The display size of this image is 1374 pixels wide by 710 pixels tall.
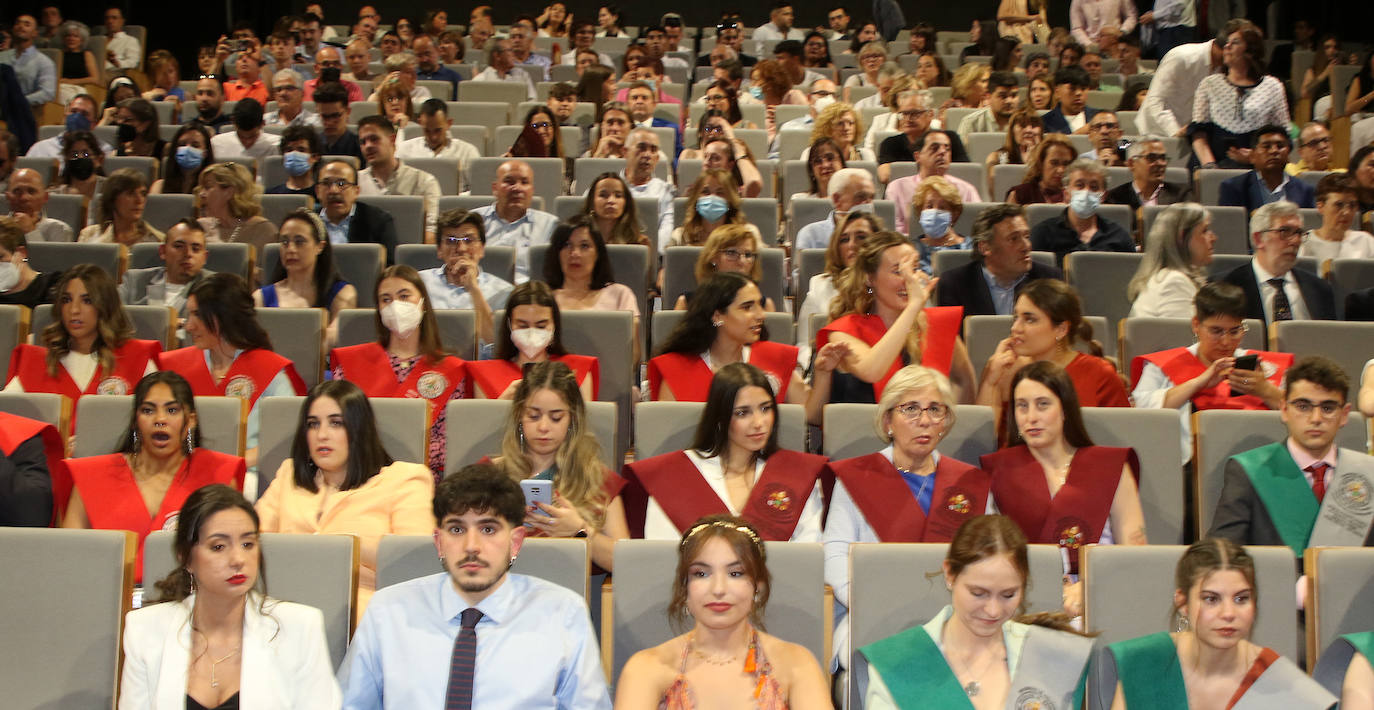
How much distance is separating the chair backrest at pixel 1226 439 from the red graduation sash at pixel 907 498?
2.19 feet

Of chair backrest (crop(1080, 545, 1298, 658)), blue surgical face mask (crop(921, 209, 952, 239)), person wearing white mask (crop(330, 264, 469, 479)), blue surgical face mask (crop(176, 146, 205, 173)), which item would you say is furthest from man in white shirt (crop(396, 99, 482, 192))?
chair backrest (crop(1080, 545, 1298, 658))

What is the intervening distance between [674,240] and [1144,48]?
629 cm

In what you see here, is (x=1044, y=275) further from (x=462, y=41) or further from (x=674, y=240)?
(x=462, y=41)

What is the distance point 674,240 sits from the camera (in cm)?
539

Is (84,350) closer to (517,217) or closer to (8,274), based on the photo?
(8,274)

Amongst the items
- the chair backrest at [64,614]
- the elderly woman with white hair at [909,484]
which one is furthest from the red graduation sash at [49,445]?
the elderly woman with white hair at [909,484]

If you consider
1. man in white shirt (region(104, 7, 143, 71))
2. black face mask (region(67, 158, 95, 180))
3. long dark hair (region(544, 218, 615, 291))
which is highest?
man in white shirt (region(104, 7, 143, 71))

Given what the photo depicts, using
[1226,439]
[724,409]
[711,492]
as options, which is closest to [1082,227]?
[1226,439]

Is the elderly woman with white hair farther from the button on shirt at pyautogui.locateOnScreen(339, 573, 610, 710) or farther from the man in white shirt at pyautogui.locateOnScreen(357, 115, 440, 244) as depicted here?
the man in white shirt at pyautogui.locateOnScreen(357, 115, 440, 244)

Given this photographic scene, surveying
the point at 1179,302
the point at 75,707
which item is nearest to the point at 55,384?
the point at 75,707

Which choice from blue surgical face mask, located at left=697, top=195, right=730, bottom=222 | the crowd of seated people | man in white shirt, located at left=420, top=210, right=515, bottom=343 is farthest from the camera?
blue surgical face mask, located at left=697, top=195, right=730, bottom=222

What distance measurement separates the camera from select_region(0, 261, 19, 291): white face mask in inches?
185

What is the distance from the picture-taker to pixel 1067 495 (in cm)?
330

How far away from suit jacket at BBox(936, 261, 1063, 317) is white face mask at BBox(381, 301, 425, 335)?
1.79m
